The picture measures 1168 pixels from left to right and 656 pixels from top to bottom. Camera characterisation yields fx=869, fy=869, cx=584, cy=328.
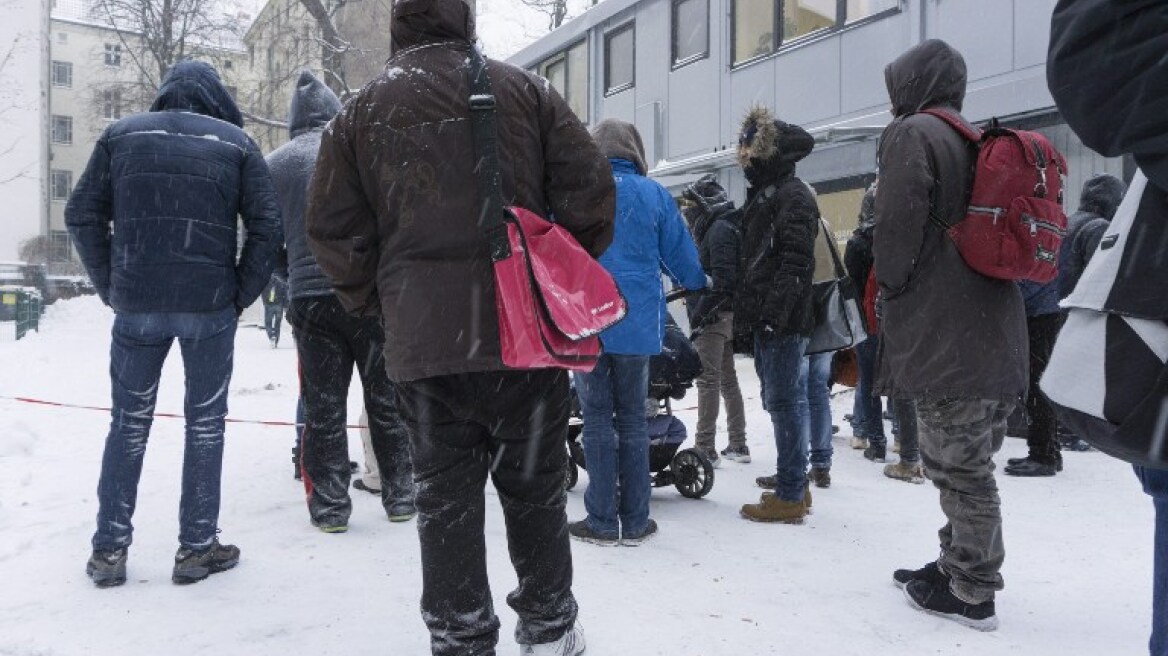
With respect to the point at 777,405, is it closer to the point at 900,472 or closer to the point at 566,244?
the point at 900,472

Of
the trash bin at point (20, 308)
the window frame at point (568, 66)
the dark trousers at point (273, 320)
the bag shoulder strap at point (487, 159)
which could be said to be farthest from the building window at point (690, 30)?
the trash bin at point (20, 308)

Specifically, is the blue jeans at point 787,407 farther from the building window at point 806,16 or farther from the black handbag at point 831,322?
the building window at point 806,16

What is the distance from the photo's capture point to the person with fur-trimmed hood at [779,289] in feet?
15.5

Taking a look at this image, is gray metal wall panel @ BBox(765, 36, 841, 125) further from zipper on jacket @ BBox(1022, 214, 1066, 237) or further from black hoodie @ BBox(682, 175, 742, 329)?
zipper on jacket @ BBox(1022, 214, 1066, 237)

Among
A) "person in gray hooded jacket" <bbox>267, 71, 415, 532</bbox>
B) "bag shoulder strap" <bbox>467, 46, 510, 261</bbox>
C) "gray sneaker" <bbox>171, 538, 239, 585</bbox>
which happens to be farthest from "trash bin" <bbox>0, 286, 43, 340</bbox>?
"bag shoulder strap" <bbox>467, 46, 510, 261</bbox>

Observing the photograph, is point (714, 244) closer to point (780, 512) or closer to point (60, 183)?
point (780, 512)

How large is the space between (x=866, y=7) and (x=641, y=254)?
26.7 feet

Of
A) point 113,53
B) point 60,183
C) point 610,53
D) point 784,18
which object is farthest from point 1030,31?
point 60,183

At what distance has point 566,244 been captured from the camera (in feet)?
8.57

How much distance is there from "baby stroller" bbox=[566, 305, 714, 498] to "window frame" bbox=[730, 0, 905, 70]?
696 cm

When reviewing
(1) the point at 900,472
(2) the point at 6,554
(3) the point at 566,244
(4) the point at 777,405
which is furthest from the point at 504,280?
(1) the point at 900,472

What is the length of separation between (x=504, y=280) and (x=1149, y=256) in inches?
60.7

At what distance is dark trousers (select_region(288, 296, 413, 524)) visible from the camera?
4375 millimetres

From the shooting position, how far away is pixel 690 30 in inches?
555
